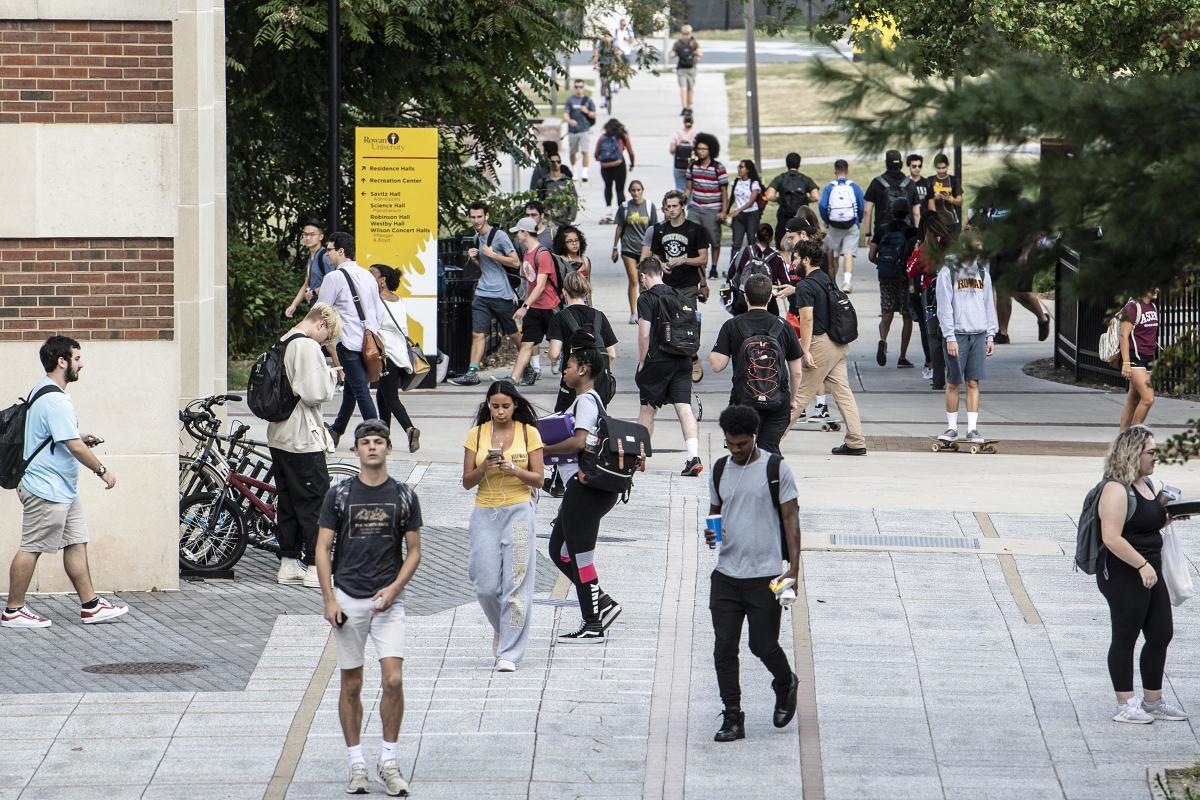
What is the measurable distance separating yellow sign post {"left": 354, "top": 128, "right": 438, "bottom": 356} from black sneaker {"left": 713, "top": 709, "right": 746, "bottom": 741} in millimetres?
10160

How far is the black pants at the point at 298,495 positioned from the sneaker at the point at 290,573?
68 millimetres

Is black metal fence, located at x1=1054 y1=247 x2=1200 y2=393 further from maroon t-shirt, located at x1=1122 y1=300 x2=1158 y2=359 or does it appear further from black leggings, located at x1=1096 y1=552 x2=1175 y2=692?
black leggings, located at x1=1096 y1=552 x2=1175 y2=692

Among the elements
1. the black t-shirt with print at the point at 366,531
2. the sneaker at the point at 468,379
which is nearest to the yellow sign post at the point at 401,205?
the sneaker at the point at 468,379

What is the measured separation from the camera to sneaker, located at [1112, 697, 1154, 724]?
28.2 ft

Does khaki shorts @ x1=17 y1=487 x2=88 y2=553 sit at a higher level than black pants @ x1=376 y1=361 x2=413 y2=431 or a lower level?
lower

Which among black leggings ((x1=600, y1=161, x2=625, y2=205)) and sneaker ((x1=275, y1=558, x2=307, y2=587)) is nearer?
sneaker ((x1=275, y1=558, x2=307, y2=587))

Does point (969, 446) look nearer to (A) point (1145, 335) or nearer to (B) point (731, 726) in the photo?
(A) point (1145, 335)

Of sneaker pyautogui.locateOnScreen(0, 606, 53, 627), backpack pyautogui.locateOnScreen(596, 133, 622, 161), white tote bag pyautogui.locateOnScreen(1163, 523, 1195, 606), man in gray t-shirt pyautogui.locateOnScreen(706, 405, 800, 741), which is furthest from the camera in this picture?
backpack pyautogui.locateOnScreen(596, 133, 622, 161)

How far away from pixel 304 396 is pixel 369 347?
11.3ft

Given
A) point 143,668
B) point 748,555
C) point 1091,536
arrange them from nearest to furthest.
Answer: point 748,555 → point 1091,536 → point 143,668

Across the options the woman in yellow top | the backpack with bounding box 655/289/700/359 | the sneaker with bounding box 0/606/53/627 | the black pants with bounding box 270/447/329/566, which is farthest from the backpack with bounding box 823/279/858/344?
the sneaker with bounding box 0/606/53/627

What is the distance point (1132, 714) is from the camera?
8617 mm

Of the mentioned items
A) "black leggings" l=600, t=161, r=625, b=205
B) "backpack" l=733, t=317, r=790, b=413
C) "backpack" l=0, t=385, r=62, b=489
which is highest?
"black leggings" l=600, t=161, r=625, b=205

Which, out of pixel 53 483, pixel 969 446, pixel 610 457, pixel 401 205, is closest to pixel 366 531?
pixel 610 457
